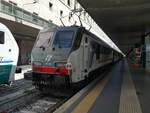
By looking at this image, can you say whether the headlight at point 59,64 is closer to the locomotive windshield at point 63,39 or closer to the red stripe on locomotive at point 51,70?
the red stripe on locomotive at point 51,70

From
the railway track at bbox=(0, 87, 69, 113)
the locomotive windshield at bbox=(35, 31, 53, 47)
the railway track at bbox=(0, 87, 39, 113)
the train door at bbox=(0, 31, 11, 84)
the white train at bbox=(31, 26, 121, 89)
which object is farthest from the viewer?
the locomotive windshield at bbox=(35, 31, 53, 47)

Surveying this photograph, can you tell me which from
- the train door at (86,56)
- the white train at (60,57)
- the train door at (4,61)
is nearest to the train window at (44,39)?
the white train at (60,57)

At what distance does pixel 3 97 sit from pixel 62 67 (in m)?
2.56

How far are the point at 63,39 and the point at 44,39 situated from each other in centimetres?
94

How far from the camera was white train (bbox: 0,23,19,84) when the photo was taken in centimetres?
1033

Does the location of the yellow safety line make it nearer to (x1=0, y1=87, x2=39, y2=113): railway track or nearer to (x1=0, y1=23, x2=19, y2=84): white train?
(x1=0, y1=87, x2=39, y2=113): railway track

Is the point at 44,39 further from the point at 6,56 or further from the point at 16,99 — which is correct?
the point at 16,99

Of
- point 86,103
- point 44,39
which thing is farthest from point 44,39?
point 86,103

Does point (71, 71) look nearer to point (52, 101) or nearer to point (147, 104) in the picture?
point (52, 101)

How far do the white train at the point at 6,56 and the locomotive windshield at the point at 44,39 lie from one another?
112cm

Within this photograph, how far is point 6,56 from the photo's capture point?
10531 mm

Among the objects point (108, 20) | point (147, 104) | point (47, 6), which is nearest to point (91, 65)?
point (147, 104)

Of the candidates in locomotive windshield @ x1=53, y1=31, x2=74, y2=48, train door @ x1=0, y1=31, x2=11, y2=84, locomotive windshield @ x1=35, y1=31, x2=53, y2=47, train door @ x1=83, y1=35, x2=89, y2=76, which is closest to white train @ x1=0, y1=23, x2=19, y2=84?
train door @ x1=0, y1=31, x2=11, y2=84

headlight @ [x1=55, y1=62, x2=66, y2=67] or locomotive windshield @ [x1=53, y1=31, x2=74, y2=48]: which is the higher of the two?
locomotive windshield @ [x1=53, y1=31, x2=74, y2=48]
